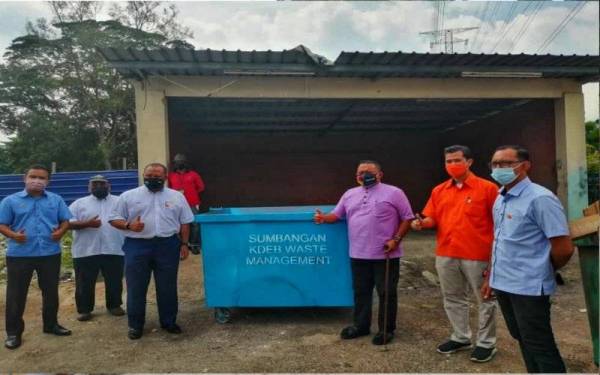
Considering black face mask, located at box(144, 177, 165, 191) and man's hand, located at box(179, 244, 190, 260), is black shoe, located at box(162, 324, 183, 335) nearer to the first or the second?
man's hand, located at box(179, 244, 190, 260)

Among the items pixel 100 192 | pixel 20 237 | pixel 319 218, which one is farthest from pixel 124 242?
pixel 319 218

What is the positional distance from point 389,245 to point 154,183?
2.19 metres

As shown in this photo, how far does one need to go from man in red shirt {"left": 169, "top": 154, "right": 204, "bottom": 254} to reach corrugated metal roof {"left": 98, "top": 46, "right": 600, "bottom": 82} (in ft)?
5.31

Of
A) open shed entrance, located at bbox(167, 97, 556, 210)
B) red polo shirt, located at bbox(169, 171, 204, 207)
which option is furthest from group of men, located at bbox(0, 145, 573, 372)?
open shed entrance, located at bbox(167, 97, 556, 210)

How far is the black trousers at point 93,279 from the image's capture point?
4707 millimetres

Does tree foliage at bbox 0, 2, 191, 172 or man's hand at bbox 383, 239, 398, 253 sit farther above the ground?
tree foliage at bbox 0, 2, 191, 172

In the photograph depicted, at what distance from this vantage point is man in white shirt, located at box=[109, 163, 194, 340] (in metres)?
4.05

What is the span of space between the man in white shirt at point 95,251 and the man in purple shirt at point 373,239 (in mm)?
2556

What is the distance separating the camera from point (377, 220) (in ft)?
12.2

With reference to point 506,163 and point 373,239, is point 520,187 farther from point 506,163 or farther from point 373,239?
point 373,239

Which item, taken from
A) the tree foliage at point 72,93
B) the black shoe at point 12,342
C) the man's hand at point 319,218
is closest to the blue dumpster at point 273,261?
the man's hand at point 319,218

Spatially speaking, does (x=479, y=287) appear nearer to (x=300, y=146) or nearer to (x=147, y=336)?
(x=147, y=336)

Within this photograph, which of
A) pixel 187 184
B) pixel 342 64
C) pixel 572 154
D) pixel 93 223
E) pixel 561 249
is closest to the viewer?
pixel 561 249

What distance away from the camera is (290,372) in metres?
3.35
